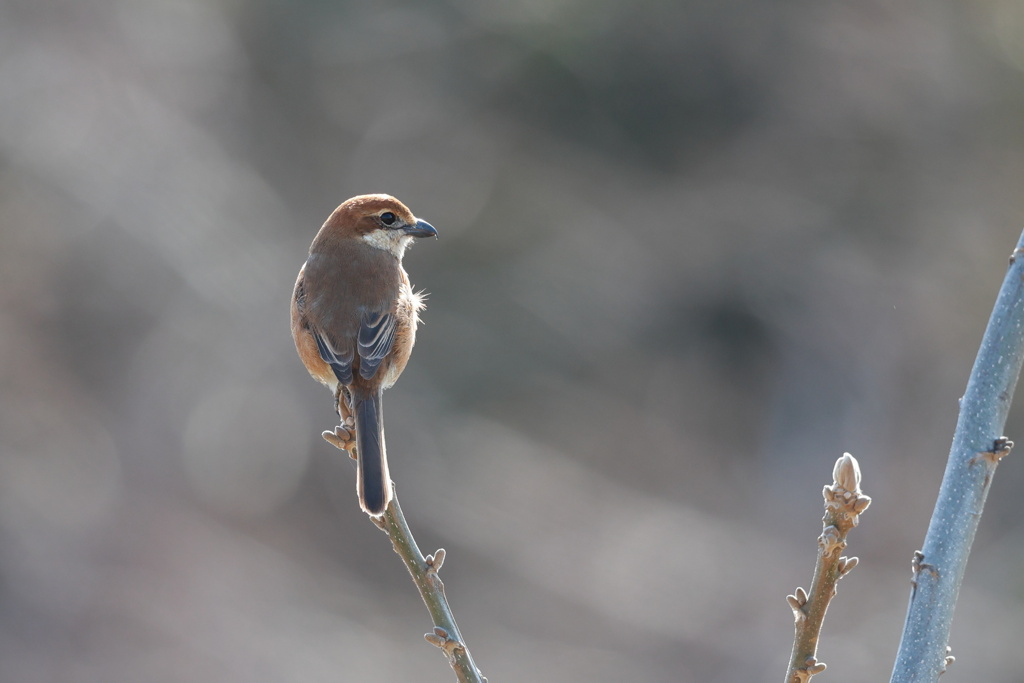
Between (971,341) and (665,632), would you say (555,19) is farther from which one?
(665,632)

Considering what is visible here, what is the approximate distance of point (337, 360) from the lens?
419 centimetres

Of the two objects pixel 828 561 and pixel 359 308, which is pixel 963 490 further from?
pixel 359 308

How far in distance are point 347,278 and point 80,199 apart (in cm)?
725

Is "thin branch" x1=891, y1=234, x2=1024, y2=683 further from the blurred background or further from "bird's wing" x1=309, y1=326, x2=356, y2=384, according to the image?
the blurred background

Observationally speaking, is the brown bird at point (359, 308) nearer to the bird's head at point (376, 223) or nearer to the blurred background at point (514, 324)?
the bird's head at point (376, 223)

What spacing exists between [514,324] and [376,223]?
7.20m

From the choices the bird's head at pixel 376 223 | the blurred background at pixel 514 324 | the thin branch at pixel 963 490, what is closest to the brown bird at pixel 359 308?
the bird's head at pixel 376 223

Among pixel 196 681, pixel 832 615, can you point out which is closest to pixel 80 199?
pixel 196 681

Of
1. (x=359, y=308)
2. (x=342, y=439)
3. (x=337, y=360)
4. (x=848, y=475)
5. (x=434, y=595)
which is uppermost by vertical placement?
(x=359, y=308)

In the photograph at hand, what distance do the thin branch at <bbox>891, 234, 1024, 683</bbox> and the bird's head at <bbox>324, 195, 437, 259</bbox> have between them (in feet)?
10.2

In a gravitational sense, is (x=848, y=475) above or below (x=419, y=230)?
below

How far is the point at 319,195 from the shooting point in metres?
12.2

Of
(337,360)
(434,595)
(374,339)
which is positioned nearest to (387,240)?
(374,339)

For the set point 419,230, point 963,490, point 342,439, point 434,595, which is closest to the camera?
point 963,490
